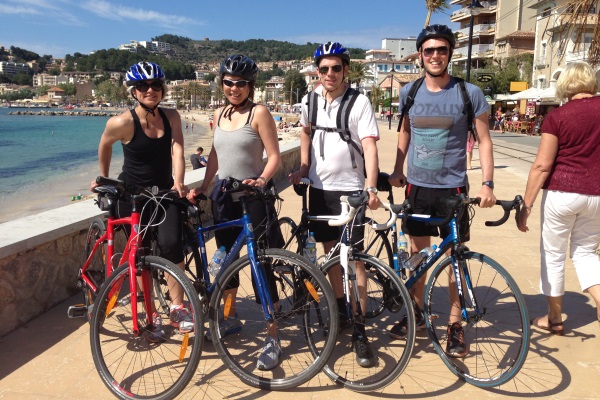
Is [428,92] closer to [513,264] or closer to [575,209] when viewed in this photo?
[575,209]

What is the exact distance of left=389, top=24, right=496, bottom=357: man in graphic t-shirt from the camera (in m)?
3.13

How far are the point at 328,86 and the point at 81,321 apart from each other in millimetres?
2498

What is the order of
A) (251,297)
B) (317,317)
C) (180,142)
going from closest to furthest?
(317,317), (180,142), (251,297)

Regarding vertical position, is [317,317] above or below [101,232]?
below

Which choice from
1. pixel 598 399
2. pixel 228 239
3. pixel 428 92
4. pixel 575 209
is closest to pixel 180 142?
pixel 228 239

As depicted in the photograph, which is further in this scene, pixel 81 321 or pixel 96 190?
pixel 81 321

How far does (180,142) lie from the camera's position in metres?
3.59

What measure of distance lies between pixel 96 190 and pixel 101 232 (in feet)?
1.90

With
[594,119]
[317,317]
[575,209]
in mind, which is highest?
[594,119]

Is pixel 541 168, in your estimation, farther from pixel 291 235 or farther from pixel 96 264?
pixel 96 264

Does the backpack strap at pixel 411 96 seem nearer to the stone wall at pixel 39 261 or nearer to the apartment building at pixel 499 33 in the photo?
the stone wall at pixel 39 261

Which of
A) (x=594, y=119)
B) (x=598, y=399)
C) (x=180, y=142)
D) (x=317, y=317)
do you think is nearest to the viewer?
(x=598, y=399)

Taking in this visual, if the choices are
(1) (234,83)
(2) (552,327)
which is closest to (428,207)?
(2) (552,327)

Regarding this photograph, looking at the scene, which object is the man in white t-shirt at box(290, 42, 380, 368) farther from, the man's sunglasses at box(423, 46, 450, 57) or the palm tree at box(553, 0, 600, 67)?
the palm tree at box(553, 0, 600, 67)
